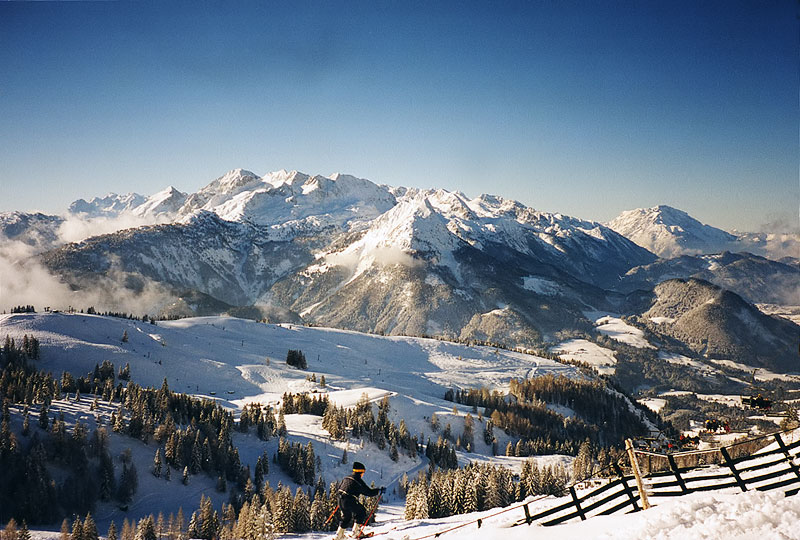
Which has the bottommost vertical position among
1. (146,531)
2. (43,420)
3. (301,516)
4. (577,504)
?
(146,531)

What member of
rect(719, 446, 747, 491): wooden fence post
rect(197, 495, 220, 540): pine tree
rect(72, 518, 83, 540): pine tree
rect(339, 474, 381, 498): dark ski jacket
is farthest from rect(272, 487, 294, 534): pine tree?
rect(719, 446, 747, 491): wooden fence post

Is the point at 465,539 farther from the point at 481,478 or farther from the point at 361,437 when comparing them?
the point at 361,437

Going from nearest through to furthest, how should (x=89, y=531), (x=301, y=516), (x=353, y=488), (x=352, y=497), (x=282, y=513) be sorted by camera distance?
1. (x=353, y=488)
2. (x=352, y=497)
3. (x=89, y=531)
4. (x=282, y=513)
5. (x=301, y=516)

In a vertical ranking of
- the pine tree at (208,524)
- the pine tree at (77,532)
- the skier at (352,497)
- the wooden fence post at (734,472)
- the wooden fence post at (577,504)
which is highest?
the wooden fence post at (734,472)

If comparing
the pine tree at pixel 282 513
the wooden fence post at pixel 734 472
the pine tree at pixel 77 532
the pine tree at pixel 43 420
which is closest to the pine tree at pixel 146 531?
the pine tree at pixel 77 532

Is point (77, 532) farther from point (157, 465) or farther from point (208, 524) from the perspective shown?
point (157, 465)

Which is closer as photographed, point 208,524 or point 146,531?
point 146,531

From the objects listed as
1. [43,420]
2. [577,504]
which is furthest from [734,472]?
[43,420]

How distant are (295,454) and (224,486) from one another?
17242mm

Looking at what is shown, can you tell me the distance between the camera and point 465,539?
75.6 feet

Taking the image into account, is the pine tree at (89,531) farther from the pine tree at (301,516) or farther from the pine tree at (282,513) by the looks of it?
the pine tree at (301,516)

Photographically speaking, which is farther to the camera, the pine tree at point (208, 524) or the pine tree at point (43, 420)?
the pine tree at point (43, 420)

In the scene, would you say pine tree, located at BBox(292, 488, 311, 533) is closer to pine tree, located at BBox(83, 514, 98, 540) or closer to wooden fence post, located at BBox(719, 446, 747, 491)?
pine tree, located at BBox(83, 514, 98, 540)

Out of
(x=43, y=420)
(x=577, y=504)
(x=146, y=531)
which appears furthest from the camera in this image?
(x=43, y=420)
